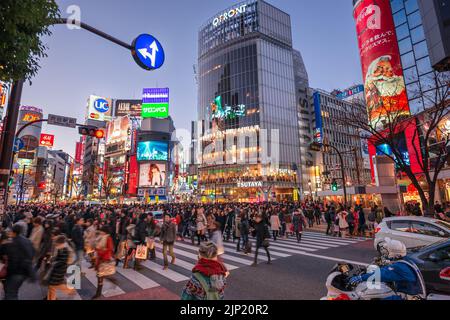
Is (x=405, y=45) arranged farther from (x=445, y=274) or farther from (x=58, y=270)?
(x=58, y=270)

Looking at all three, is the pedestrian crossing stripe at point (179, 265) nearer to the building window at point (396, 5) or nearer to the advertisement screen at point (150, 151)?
the building window at point (396, 5)

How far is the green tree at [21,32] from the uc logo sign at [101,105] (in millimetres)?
87969

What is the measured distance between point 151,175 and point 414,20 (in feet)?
194

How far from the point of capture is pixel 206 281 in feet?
10.6

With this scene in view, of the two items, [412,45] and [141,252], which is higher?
[412,45]

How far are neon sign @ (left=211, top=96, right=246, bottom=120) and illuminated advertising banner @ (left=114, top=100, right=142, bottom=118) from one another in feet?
102

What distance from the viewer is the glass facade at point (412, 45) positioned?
28562mm

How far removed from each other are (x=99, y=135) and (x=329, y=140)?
2928 inches

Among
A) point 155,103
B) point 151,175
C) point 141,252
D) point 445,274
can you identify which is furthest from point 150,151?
point 445,274

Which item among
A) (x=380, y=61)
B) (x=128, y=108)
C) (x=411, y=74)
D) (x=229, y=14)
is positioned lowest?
(x=411, y=74)

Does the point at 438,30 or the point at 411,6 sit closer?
the point at 438,30

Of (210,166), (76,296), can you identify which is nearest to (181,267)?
(76,296)
